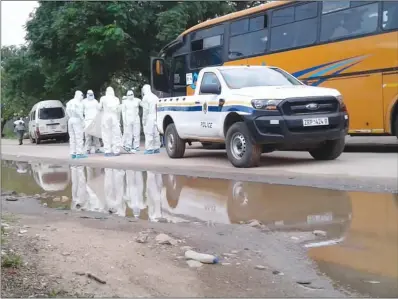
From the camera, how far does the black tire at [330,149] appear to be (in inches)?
379

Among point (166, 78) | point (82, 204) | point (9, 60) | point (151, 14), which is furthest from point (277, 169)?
point (9, 60)

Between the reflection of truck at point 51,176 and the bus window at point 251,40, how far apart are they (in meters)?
5.28

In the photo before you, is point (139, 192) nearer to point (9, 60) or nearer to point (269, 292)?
point (269, 292)

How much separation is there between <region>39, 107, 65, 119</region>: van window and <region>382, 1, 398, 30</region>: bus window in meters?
20.7

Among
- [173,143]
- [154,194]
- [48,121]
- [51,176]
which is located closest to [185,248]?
[154,194]

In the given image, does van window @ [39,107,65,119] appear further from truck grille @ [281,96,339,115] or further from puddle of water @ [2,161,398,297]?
truck grille @ [281,96,339,115]

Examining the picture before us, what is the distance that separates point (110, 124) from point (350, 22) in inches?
275

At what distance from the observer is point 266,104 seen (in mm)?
8984

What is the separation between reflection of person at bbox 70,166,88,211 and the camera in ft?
24.8

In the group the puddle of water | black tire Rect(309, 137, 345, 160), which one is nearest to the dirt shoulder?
the puddle of water

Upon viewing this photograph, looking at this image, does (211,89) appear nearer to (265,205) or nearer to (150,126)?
(265,205)

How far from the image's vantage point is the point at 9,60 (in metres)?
30.0

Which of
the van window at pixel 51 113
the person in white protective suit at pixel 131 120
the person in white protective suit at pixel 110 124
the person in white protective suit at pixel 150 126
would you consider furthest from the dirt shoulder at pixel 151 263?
the van window at pixel 51 113

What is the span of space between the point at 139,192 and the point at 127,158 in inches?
224
